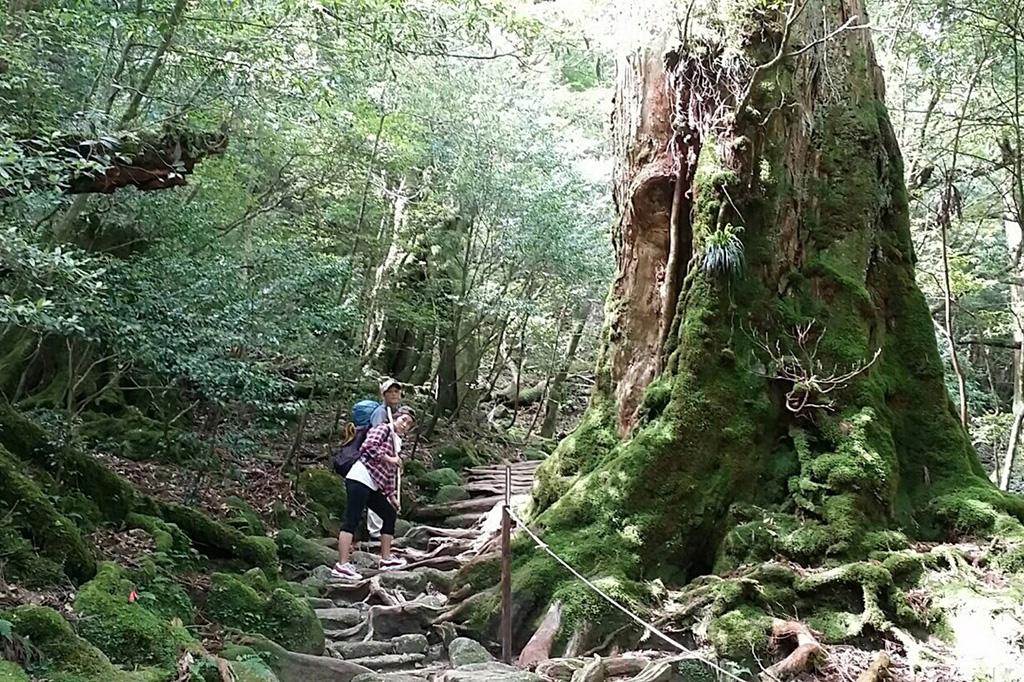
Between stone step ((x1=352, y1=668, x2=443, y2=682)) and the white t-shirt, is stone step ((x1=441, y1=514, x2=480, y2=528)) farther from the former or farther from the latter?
stone step ((x1=352, y1=668, x2=443, y2=682))

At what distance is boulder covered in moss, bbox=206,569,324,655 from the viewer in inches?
231

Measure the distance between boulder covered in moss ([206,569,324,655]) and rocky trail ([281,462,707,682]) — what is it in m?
0.23

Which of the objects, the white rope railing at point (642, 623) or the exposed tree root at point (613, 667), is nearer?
the white rope railing at point (642, 623)

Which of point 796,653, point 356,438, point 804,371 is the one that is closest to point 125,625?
point 356,438

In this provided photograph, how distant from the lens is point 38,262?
14.9ft

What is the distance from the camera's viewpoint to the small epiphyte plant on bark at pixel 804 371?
6.70m

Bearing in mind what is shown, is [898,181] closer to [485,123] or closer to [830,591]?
[830,591]

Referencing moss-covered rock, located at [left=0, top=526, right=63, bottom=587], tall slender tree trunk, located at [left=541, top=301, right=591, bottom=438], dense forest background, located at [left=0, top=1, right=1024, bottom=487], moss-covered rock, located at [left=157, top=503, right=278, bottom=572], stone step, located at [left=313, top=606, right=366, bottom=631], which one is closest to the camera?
moss-covered rock, located at [left=0, top=526, right=63, bottom=587]

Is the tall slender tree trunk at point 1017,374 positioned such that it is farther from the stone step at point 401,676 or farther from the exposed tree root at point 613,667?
the stone step at point 401,676

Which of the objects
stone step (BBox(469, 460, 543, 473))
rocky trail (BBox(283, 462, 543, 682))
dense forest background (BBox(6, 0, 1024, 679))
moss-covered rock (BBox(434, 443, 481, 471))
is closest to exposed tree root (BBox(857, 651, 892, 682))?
rocky trail (BBox(283, 462, 543, 682))

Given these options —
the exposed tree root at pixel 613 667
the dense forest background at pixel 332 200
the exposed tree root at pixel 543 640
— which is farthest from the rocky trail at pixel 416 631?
the dense forest background at pixel 332 200

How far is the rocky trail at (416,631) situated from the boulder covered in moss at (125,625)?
29.0 inches

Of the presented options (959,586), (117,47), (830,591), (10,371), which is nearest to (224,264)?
(117,47)

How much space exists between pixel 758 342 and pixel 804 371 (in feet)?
1.66
